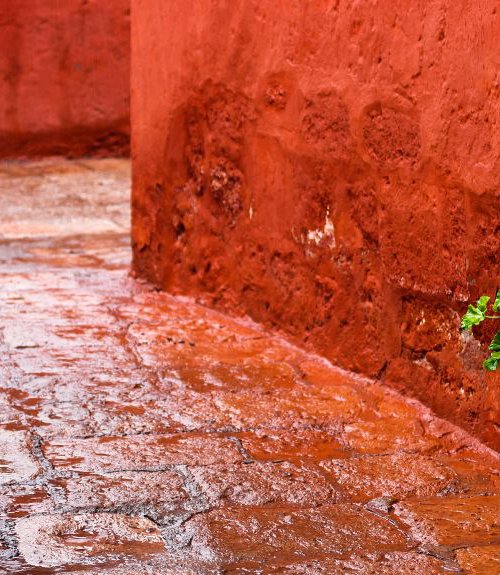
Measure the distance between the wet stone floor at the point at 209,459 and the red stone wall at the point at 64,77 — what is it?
449cm

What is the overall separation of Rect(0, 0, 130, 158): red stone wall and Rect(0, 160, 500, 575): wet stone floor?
14.7 feet

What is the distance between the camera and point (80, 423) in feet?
11.1

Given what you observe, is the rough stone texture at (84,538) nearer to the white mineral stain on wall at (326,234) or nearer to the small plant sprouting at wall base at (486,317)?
the small plant sprouting at wall base at (486,317)

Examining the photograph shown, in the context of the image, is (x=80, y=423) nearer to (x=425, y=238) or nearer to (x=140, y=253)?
(x=425, y=238)

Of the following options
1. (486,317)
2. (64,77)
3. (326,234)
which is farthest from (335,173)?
(64,77)

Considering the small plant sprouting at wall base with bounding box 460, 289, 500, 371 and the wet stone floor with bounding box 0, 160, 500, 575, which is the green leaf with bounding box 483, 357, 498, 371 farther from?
the wet stone floor with bounding box 0, 160, 500, 575

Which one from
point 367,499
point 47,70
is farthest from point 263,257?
point 47,70

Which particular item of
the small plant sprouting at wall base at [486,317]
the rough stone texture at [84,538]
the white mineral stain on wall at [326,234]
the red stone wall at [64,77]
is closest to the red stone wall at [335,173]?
the white mineral stain on wall at [326,234]

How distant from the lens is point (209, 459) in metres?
3.11

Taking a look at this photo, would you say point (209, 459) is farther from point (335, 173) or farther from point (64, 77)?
point (64, 77)

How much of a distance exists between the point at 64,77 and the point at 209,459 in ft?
21.6

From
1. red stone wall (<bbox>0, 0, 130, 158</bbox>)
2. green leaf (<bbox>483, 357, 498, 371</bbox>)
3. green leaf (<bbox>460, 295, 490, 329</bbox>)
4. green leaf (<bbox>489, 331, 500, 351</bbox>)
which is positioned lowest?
red stone wall (<bbox>0, 0, 130, 158</bbox>)

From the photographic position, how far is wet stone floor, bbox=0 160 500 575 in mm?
2549

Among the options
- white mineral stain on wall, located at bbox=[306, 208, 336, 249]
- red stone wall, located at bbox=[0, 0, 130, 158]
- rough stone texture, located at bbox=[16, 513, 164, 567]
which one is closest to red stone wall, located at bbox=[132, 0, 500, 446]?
white mineral stain on wall, located at bbox=[306, 208, 336, 249]
